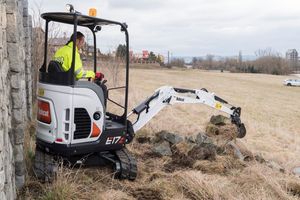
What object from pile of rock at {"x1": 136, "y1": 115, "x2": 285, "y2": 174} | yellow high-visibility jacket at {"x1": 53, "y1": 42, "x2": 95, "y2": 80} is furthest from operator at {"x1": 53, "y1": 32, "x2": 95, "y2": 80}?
pile of rock at {"x1": 136, "y1": 115, "x2": 285, "y2": 174}

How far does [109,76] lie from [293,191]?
1371cm

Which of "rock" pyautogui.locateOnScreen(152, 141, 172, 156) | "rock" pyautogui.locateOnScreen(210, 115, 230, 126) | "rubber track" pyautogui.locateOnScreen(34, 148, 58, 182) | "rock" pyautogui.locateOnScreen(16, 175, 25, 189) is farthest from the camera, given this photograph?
"rock" pyautogui.locateOnScreen(210, 115, 230, 126)

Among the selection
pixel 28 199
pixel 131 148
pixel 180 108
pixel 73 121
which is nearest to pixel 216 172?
pixel 131 148

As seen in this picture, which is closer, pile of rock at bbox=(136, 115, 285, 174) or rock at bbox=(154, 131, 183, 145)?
pile of rock at bbox=(136, 115, 285, 174)

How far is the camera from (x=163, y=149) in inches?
327

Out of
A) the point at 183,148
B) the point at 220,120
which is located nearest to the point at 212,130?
the point at 220,120

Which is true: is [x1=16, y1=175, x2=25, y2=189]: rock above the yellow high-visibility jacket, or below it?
below

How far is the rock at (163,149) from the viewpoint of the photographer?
26.9 ft

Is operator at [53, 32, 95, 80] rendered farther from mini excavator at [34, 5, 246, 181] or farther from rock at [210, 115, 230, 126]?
rock at [210, 115, 230, 126]

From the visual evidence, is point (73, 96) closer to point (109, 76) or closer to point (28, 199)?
point (28, 199)

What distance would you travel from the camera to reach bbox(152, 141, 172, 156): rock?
820 centimetres

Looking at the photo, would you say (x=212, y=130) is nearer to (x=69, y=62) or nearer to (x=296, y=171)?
(x=296, y=171)

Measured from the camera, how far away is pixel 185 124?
12203mm

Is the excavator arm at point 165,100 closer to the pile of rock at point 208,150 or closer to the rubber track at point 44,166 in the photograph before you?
the pile of rock at point 208,150
